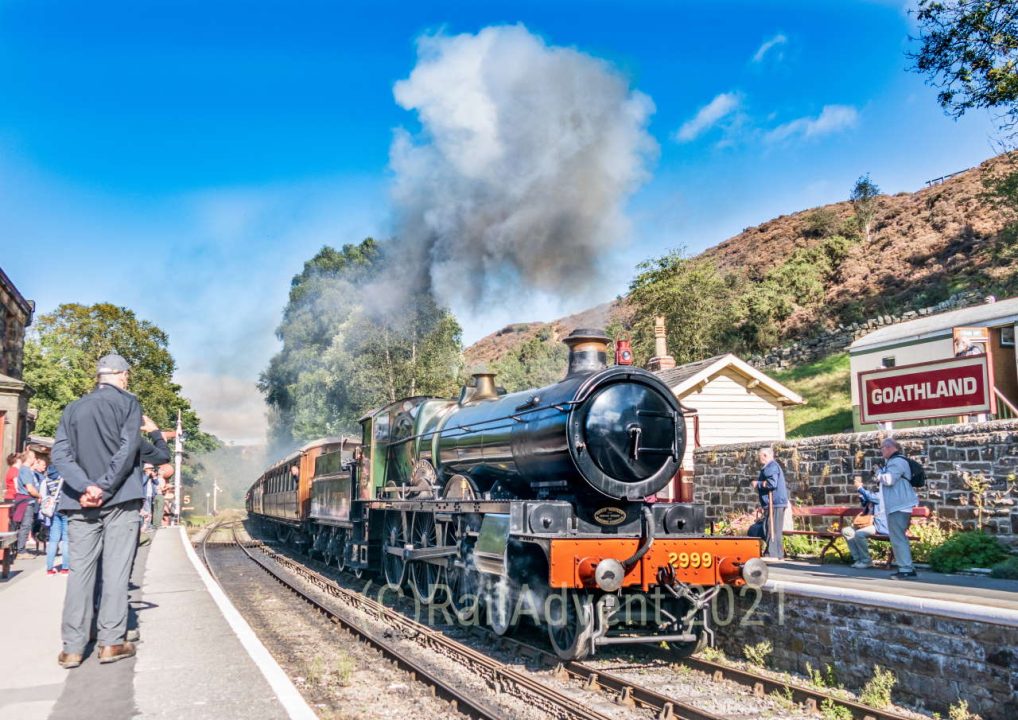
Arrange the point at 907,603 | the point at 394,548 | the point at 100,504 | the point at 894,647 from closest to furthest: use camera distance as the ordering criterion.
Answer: the point at 100,504 → the point at 907,603 → the point at 894,647 → the point at 394,548

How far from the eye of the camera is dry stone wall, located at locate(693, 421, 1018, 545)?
8.89 m

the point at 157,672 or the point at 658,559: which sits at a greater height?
the point at 658,559

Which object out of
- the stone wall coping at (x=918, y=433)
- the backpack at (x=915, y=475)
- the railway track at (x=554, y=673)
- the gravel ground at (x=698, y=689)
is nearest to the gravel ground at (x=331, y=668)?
the railway track at (x=554, y=673)

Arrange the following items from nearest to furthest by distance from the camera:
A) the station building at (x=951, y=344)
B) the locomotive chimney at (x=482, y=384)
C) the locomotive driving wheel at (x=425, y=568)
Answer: the locomotive driving wheel at (x=425, y=568) → the locomotive chimney at (x=482, y=384) → the station building at (x=951, y=344)

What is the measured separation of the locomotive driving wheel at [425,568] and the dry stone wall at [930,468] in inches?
159

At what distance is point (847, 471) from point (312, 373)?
3112cm

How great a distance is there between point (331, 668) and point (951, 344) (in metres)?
17.5

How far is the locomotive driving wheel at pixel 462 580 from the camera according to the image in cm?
805

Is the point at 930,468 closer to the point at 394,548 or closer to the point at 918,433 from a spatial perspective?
the point at 918,433

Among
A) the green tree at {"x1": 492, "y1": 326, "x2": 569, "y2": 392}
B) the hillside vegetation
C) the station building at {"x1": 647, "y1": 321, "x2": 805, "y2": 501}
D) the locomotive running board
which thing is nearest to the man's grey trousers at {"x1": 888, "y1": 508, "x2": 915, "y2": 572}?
the locomotive running board

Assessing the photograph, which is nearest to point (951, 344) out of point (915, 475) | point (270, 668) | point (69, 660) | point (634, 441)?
point (915, 475)

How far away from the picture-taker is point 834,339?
1574 inches

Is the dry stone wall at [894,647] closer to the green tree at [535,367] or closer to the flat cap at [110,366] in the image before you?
the flat cap at [110,366]

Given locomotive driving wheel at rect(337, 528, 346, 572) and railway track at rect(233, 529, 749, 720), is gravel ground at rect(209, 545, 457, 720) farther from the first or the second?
locomotive driving wheel at rect(337, 528, 346, 572)
